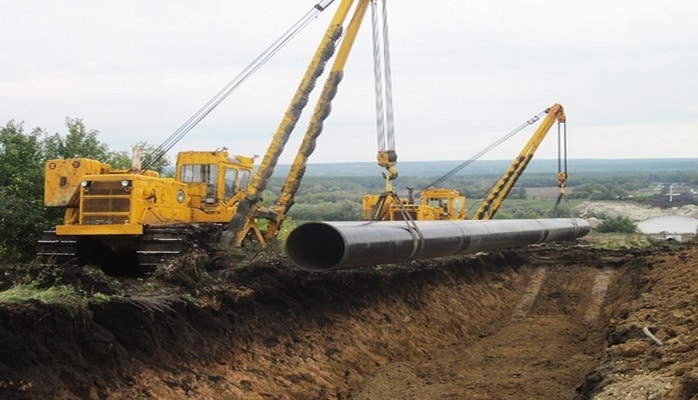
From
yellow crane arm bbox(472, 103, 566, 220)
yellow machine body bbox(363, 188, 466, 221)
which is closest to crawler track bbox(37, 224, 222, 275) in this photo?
yellow machine body bbox(363, 188, 466, 221)

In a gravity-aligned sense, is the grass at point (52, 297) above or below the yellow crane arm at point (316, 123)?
below

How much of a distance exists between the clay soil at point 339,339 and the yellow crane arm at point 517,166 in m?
16.8

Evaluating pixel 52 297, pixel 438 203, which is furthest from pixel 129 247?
pixel 438 203

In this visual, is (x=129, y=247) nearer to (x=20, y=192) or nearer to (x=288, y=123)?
(x=288, y=123)

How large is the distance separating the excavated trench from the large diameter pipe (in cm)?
67

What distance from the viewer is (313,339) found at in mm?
12914

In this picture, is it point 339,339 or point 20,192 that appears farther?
point 20,192

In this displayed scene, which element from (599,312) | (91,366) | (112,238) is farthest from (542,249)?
(91,366)

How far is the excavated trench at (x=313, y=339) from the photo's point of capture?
340 inches

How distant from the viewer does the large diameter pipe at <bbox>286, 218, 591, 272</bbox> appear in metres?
13.5

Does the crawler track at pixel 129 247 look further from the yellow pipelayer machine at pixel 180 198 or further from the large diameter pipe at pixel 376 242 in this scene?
the large diameter pipe at pixel 376 242

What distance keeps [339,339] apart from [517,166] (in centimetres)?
2680

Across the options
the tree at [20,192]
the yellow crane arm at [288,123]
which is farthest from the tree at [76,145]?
the yellow crane arm at [288,123]

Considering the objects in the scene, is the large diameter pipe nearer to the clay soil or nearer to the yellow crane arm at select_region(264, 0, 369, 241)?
the clay soil
